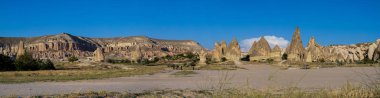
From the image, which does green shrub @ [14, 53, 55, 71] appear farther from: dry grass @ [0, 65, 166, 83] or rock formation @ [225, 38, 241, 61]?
rock formation @ [225, 38, 241, 61]

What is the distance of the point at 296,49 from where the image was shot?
7056 centimetres

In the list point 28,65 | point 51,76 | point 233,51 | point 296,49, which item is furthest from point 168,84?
point 233,51

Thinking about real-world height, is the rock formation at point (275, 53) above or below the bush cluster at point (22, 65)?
above

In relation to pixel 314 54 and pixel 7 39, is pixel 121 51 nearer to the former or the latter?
pixel 7 39

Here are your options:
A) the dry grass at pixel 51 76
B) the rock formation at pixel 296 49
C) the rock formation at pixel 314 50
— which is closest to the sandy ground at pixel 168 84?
the dry grass at pixel 51 76

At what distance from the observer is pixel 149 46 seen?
199000 millimetres

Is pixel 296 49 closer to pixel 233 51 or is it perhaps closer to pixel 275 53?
pixel 275 53

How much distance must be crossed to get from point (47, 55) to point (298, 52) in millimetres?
121072

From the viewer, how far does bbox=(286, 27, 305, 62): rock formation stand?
68650mm

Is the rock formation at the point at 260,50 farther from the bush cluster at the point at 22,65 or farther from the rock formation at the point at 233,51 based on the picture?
the bush cluster at the point at 22,65

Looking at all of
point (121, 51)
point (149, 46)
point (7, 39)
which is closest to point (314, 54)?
point (121, 51)

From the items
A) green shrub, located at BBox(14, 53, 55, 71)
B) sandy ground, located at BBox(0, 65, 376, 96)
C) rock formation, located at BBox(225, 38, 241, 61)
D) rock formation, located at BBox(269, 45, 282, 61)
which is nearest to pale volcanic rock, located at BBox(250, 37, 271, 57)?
rock formation, located at BBox(269, 45, 282, 61)

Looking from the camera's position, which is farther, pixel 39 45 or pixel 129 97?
pixel 39 45

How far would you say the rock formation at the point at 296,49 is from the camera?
2703 inches
